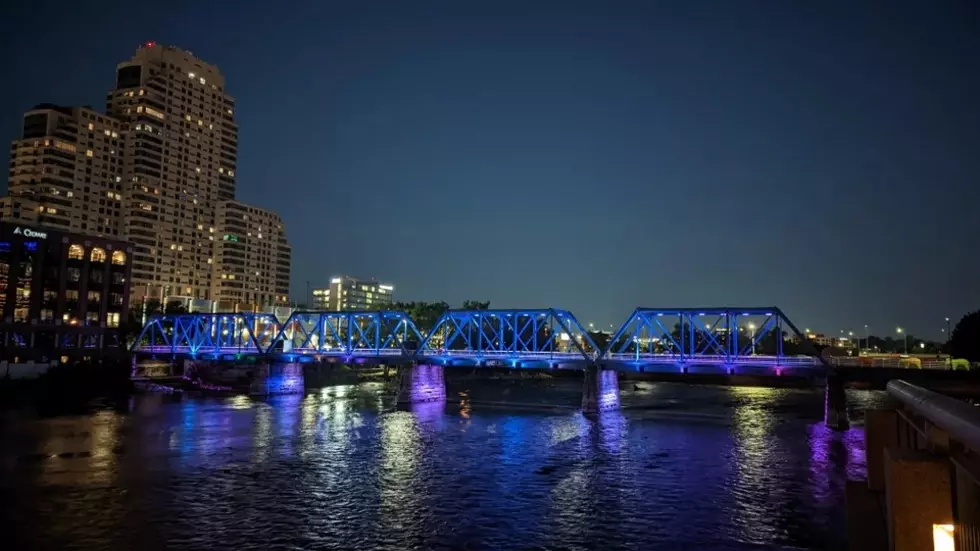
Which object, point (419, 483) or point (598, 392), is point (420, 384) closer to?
point (598, 392)

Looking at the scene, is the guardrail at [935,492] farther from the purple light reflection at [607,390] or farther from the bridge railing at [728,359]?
the purple light reflection at [607,390]

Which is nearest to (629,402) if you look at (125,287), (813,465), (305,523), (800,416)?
(800,416)

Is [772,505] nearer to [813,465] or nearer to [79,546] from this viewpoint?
[813,465]

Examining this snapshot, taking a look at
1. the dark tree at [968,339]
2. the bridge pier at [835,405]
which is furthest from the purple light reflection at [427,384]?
the dark tree at [968,339]

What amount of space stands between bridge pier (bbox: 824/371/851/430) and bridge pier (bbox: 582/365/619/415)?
89.8 ft

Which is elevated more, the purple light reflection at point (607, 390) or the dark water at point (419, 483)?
the purple light reflection at point (607, 390)

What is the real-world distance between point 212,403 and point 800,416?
80.9 metres

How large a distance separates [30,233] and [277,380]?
173 ft

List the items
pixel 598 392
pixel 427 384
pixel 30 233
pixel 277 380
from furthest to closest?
pixel 30 233 → pixel 277 380 → pixel 427 384 → pixel 598 392

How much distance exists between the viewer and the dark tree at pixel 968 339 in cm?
11469

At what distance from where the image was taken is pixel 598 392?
298 feet

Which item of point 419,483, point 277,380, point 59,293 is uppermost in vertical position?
point 59,293

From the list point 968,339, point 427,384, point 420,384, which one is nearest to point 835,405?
point 420,384

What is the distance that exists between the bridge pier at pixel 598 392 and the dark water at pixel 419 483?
1269 centimetres
